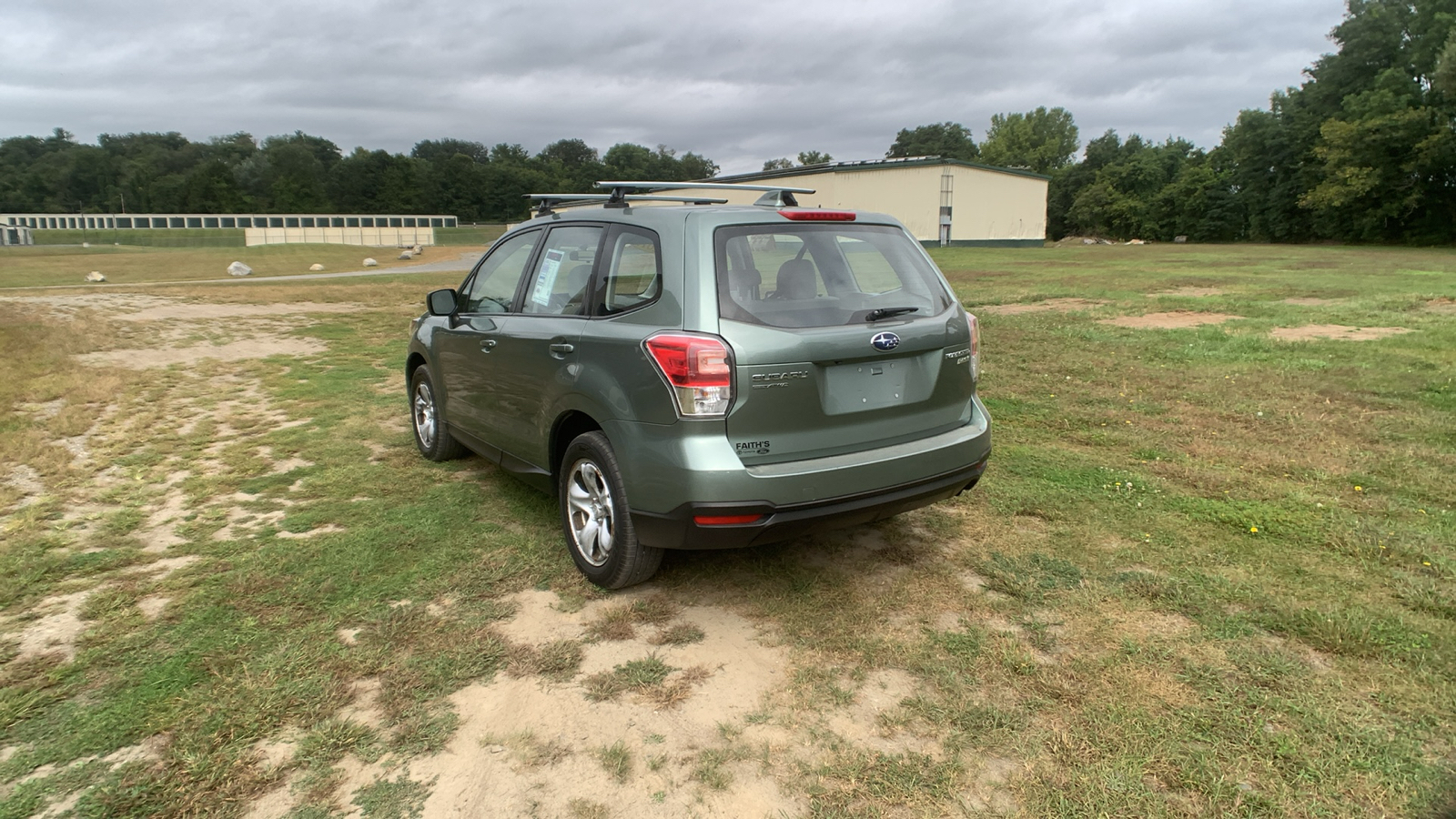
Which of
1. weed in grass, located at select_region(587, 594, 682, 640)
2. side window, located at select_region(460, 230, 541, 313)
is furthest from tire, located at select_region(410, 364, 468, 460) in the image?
weed in grass, located at select_region(587, 594, 682, 640)

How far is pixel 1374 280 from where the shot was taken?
19.2 m

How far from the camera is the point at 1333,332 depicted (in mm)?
10766

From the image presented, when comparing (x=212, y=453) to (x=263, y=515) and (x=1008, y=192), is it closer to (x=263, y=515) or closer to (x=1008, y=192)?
(x=263, y=515)

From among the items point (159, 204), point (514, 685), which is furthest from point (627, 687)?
point (159, 204)

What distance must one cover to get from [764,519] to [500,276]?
8.11 ft

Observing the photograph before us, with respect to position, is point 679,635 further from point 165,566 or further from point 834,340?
point 165,566

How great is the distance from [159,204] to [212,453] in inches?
4758

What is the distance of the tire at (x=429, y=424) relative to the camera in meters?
5.61

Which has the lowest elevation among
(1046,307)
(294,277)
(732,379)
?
(1046,307)

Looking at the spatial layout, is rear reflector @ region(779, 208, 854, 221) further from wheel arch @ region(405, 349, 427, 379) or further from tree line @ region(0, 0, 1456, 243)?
tree line @ region(0, 0, 1456, 243)

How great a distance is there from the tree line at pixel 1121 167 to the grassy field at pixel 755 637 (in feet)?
101

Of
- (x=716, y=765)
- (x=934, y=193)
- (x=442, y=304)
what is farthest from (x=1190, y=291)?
(x=934, y=193)

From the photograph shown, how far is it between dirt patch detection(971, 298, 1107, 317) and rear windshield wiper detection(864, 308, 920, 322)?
1076 centimetres

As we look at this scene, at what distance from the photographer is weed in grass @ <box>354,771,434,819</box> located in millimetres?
2330
